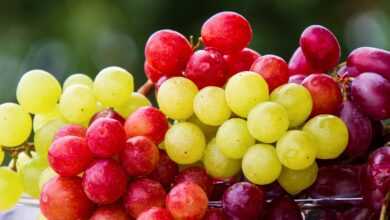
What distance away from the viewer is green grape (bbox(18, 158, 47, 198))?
63cm

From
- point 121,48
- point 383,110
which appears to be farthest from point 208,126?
point 121,48

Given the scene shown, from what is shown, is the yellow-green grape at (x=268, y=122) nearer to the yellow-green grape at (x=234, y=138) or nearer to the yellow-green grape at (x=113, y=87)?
the yellow-green grape at (x=234, y=138)

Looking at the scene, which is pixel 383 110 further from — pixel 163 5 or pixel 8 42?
pixel 8 42

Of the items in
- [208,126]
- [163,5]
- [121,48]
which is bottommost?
[121,48]

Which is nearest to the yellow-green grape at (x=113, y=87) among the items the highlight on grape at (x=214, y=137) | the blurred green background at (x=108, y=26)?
the highlight on grape at (x=214, y=137)

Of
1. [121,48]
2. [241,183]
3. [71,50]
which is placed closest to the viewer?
[241,183]

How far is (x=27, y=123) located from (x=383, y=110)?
0.31 m

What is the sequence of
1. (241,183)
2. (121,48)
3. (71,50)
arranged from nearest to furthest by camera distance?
1. (241,183)
2. (71,50)
3. (121,48)

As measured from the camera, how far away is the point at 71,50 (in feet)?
4.80

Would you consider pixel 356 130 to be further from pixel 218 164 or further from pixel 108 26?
pixel 108 26

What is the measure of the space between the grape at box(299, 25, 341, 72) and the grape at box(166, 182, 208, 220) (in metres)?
0.17

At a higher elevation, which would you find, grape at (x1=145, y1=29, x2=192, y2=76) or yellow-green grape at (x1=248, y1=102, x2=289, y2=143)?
grape at (x1=145, y1=29, x2=192, y2=76)

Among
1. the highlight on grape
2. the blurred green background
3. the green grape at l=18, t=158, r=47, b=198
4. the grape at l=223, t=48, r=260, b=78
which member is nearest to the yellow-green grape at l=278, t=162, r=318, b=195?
the highlight on grape

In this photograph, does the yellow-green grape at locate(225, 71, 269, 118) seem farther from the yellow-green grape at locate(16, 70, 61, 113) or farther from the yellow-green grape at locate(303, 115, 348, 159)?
the yellow-green grape at locate(16, 70, 61, 113)
